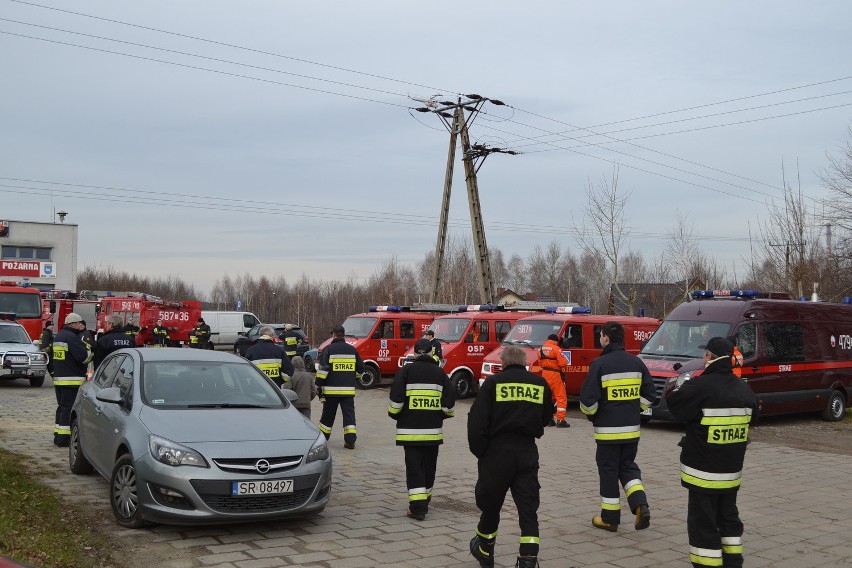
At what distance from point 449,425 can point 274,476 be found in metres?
8.54

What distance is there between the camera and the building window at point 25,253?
172 feet

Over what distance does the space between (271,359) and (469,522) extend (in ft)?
15.8

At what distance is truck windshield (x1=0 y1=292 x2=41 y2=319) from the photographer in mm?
27219

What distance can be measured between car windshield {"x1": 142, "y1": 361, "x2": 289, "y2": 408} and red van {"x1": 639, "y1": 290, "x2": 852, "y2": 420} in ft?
28.0

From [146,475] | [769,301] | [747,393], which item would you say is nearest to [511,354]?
[747,393]

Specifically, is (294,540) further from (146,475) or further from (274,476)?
(146,475)

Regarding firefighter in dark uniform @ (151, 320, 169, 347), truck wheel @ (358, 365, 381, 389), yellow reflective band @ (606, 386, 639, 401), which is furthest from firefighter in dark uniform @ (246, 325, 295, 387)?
firefighter in dark uniform @ (151, 320, 169, 347)

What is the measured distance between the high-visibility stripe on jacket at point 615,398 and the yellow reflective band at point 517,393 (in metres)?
1.76

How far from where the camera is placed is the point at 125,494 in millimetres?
7109

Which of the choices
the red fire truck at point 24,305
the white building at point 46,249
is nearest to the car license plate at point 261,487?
the red fire truck at point 24,305

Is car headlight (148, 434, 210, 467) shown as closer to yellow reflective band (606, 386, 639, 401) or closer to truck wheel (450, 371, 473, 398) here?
yellow reflective band (606, 386, 639, 401)

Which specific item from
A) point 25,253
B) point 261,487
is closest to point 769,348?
point 261,487

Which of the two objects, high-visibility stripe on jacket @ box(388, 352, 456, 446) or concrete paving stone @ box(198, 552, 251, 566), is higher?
high-visibility stripe on jacket @ box(388, 352, 456, 446)

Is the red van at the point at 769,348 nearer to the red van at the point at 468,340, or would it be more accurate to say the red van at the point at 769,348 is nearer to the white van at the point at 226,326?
the red van at the point at 468,340
